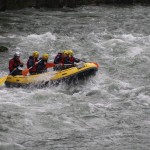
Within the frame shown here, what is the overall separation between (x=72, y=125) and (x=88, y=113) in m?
1.20

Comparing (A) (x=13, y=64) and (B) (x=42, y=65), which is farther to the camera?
(B) (x=42, y=65)

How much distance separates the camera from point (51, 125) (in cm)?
1396

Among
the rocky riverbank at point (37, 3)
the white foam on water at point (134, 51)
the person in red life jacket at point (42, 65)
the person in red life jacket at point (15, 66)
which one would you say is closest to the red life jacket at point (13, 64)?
the person in red life jacket at point (15, 66)

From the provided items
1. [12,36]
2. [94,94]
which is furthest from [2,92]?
[12,36]

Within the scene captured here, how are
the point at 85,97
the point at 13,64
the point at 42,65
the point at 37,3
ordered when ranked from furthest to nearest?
the point at 37,3, the point at 42,65, the point at 13,64, the point at 85,97

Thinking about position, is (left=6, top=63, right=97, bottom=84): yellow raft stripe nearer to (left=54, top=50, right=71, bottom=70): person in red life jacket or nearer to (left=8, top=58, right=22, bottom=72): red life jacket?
(left=8, top=58, right=22, bottom=72): red life jacket

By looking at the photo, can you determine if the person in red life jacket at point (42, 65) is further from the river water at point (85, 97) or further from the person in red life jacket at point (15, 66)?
the river water at point (85, 97)

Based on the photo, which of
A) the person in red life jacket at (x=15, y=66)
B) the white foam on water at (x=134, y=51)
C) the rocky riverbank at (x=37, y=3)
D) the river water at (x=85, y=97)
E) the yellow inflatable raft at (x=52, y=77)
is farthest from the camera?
the rocky riverbank at (x=37, y=3)

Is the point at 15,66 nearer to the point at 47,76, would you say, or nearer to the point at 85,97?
the point at 47,76

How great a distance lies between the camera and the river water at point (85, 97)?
13.0 m

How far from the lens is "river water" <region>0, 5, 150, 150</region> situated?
42.7 ft

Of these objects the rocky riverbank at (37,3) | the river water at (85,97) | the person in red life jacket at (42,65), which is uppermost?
the rocky riverbank at (37,3)

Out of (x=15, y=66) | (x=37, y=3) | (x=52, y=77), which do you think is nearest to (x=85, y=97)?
(x=52, y=77)

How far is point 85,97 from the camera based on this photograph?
1667 centimetres
